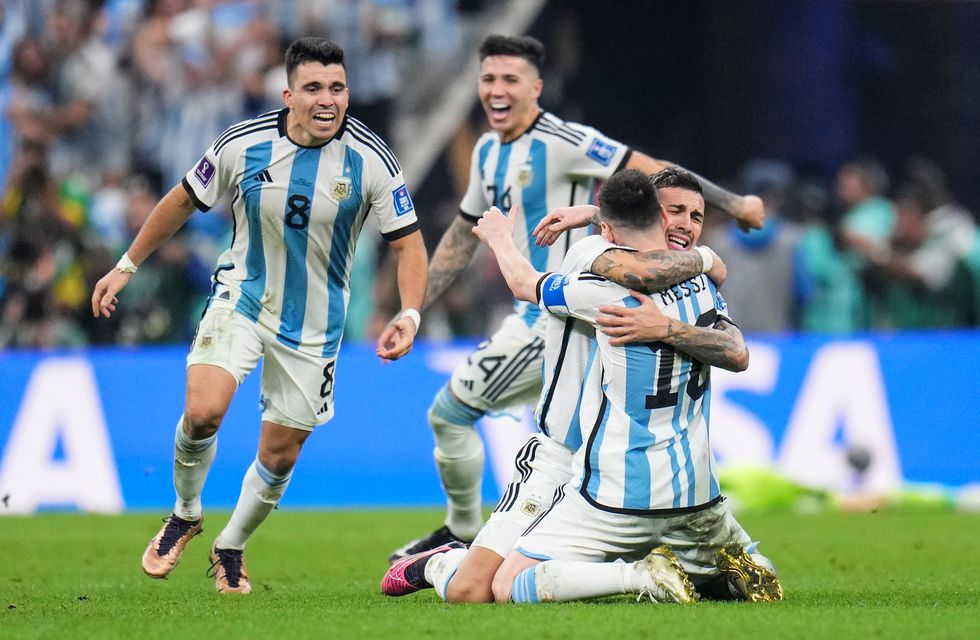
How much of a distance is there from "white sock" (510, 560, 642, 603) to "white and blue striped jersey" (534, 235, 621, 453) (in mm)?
562

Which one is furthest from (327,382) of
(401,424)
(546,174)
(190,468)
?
(401,424)

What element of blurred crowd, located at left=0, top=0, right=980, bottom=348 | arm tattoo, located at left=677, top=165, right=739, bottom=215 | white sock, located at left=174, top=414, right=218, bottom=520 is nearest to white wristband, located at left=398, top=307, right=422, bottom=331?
white sock, located at left=174, top=414, right=218, bottom=520

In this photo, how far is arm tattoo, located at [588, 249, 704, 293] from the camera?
621 cm

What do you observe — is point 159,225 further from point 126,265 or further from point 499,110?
point 499,110

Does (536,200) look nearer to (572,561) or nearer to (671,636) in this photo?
(572,561)

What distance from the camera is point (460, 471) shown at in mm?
8469

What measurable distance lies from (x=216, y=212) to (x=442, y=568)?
956 centimetres

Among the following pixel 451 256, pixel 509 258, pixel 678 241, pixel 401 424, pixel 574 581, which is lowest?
pixel 401 424

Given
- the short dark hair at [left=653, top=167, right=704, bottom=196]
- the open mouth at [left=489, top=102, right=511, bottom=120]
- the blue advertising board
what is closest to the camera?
the short dark hair at [left=653, top=167, right=704, bottom=196]

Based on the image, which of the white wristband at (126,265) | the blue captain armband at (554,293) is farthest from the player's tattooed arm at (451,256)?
the blue captain armband at (554,293)

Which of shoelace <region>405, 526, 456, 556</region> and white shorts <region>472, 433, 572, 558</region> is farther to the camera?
shoelace <region>405, 526, 456, 556</region>

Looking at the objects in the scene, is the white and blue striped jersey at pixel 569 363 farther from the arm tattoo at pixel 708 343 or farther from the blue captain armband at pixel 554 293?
the arm tattoo at pixel 708 343

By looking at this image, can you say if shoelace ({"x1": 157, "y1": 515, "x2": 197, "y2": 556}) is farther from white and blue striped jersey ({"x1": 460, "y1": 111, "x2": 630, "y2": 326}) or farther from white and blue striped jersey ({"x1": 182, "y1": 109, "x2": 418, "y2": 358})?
white and blue striped jersey ({"x1": 460, "y1": 111, "x2": 630, "y2": 326})

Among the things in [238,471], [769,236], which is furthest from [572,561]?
[769,236]
